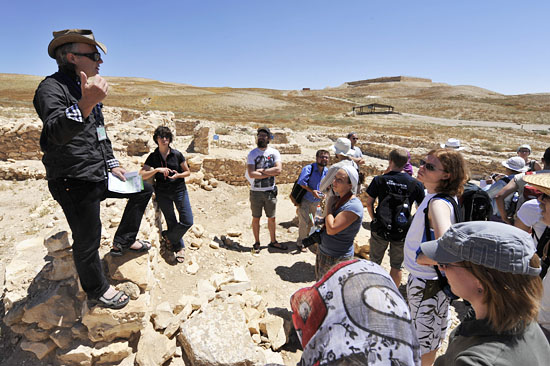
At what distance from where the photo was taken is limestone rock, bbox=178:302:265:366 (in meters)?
2.40

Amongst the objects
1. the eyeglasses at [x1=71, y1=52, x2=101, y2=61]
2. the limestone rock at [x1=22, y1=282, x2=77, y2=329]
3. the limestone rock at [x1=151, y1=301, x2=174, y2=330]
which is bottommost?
the limestone rock at [x1=151, y1=301, x2=174, y2=330]

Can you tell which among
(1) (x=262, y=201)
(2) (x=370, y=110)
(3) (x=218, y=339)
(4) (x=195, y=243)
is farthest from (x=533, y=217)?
(2) (x=370, y=110)

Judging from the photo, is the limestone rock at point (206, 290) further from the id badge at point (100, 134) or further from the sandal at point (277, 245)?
the id badge at point (100, 134)

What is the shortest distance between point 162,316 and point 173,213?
68.9 inches

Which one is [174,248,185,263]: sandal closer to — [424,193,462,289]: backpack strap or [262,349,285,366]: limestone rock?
[262,349,285,366]: limestone rock

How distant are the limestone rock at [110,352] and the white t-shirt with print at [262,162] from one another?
304 centimetres

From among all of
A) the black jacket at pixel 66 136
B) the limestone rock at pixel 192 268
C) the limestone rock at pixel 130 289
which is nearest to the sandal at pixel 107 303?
the limestone rock at pixel 130 289

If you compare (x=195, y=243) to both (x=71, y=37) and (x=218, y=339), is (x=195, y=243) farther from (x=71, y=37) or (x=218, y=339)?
(x=71, y=37)

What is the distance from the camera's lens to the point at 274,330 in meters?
3.00

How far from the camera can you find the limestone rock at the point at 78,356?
2477mm

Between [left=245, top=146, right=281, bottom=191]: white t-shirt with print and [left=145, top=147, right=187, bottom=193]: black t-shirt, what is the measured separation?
48.3 inches

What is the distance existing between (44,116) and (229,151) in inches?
408

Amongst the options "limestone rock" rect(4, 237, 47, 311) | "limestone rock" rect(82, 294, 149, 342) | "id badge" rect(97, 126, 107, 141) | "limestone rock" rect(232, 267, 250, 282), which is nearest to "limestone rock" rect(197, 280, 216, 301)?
"limestone rock" rect(232, 267, 250, 282)

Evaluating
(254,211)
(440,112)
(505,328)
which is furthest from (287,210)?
(440,112)
